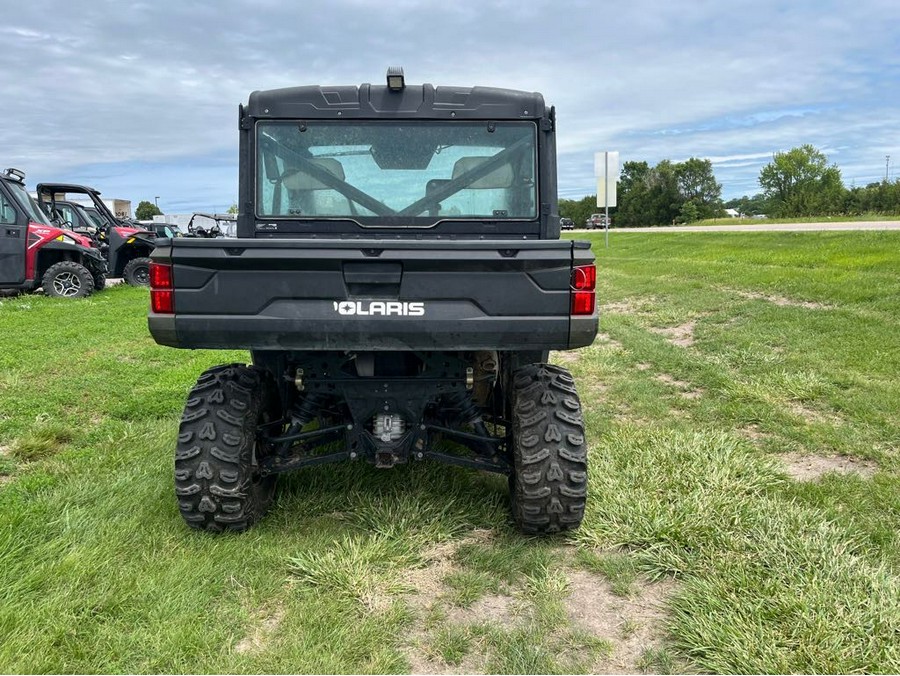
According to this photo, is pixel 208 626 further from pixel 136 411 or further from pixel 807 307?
pixel 807 307

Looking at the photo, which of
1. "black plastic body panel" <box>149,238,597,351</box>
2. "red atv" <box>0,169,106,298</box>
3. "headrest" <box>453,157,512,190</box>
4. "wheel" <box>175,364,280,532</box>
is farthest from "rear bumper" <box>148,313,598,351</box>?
"red atv" <box>0,169,106,298</box>

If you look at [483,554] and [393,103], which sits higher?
[393,103]

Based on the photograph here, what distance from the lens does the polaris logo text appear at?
9.55 feet

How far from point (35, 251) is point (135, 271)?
3689 millimetres

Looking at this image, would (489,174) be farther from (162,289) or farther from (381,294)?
(162,289)

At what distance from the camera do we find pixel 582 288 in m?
Result: 2.91

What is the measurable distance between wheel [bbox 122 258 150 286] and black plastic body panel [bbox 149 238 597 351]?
14101mm

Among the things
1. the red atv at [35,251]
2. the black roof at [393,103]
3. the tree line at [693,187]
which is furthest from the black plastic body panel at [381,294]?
the tree line at [693,187]

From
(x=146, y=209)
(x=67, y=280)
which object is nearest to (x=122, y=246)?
(x=67, y=280)

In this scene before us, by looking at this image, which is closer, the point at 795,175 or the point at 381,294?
the point at 381,294

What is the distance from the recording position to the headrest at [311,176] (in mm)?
3783

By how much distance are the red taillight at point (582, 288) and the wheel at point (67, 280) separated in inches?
483

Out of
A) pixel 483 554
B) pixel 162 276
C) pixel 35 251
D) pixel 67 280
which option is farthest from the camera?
pixel 67 280

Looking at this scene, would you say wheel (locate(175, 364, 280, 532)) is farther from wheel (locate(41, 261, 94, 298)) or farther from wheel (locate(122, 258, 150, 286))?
wheel (locate(122, 258, 150, 286))
